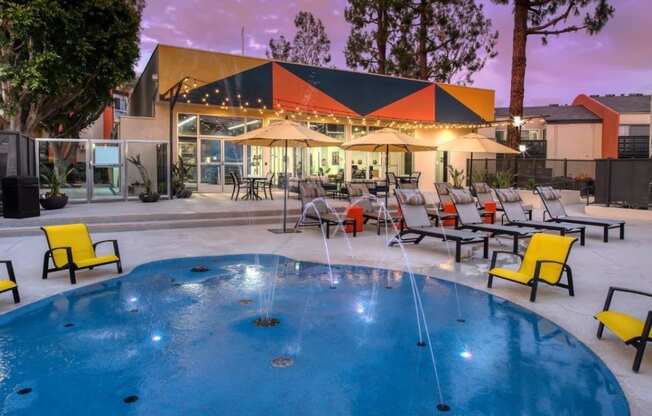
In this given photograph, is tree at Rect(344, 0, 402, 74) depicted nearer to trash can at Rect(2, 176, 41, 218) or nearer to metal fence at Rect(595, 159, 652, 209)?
metal fence at Rect(595, 159, 652, 209)

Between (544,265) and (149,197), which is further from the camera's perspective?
(149,197)

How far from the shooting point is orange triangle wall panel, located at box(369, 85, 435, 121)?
2178cm

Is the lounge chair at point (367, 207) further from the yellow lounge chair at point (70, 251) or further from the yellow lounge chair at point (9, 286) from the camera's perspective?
the yellow lounge chair at point (9, 286)

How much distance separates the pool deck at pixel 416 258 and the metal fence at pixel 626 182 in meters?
1.40

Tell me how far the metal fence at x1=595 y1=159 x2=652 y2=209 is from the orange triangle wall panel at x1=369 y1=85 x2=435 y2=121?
8675 mm

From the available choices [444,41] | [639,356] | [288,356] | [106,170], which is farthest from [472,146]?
[444,41]

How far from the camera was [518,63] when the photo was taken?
19.9m

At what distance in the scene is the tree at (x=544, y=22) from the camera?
19391 mm

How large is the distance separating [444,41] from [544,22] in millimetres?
9370

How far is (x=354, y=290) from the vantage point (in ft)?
21.8

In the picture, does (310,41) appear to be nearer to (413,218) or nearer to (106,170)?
(106,170)

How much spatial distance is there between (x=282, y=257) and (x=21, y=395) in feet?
17.7

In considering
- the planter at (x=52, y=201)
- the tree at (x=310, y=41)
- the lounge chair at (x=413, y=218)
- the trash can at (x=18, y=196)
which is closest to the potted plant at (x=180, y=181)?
the planter at (x=52, y=201)

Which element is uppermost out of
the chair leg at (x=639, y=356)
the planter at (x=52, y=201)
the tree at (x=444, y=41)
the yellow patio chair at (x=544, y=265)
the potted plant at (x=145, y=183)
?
the tree at (x=444, y=41)
